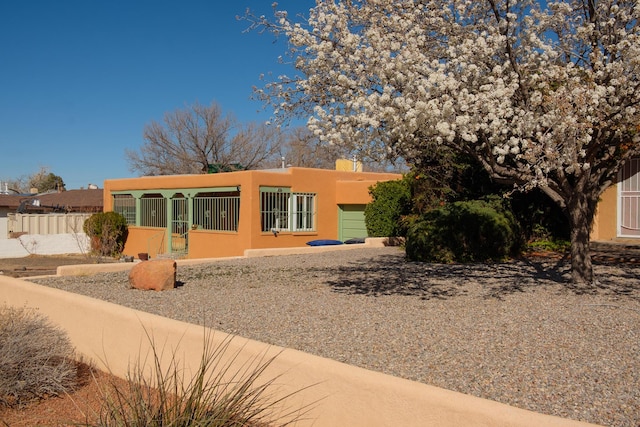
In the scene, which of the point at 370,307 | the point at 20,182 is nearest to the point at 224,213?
the point at 370,307

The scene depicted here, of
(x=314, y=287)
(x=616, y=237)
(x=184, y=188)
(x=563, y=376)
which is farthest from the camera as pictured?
(x=184, y=188)

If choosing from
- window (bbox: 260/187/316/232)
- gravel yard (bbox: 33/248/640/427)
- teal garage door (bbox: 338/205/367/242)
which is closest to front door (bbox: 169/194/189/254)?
window (bbox: 260/187/316/232)

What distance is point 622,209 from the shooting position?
15188 mm

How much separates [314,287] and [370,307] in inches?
85.6

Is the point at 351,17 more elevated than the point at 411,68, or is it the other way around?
the point at 351,17

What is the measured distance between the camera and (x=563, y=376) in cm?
512

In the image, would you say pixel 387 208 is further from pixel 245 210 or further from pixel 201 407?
pixel 201 407

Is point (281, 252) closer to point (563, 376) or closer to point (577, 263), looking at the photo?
point (577, 263)

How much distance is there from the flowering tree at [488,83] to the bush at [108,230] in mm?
16520

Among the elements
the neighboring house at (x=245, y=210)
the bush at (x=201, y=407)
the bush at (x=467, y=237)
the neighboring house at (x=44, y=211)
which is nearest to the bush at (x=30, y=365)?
the bush at (x=201, y=407)

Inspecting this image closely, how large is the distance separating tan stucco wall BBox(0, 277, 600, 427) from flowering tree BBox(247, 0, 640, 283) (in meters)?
3.62

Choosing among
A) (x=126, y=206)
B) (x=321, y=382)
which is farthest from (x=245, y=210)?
(x=321, y=382)

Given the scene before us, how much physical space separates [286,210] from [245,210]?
1.81m

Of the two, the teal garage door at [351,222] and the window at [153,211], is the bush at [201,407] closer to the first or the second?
the teal garage door at [351,222]
